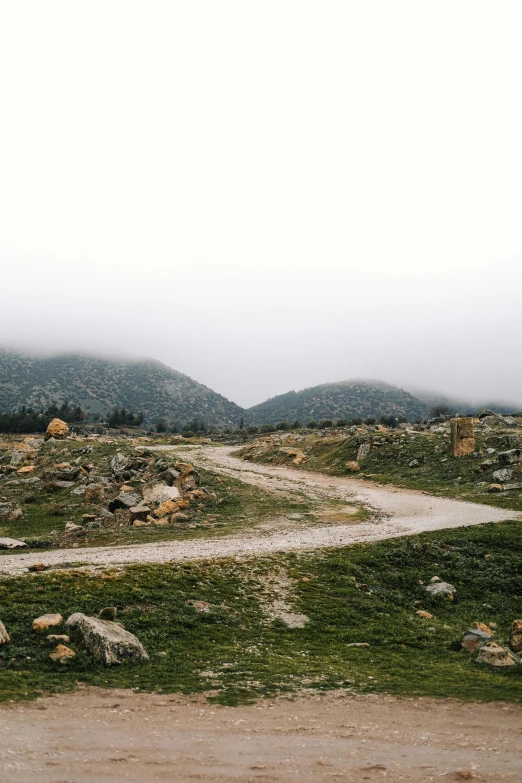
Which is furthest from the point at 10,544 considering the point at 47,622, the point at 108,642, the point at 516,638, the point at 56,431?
the point at 56,431

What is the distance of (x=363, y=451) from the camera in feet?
174

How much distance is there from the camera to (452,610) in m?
17.8

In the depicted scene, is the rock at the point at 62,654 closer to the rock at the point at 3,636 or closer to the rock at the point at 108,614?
the rock at the point at 3,636

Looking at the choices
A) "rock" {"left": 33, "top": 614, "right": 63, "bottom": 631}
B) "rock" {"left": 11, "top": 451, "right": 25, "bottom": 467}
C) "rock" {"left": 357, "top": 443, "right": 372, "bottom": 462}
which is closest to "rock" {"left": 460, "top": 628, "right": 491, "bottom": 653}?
"rock" {"left": 33, "top": 614, "right": 63, "bottom": 631}

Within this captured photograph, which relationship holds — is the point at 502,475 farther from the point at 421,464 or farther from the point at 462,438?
the point at 421,464

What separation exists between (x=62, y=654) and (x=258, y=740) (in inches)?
229

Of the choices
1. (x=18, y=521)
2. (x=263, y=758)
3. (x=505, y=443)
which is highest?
(x=505, y=443)

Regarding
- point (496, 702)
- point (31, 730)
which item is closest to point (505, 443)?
point (496, 702)

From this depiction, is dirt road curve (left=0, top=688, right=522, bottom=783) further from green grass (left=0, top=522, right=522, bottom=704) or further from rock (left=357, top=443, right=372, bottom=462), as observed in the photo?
rock (left=357, top=443, right=372, bottom=462)

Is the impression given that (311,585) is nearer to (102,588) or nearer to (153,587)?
(153,587)

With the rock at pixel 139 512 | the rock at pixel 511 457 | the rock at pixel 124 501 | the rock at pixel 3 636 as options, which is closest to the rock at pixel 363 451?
the rock at pixel 511 457

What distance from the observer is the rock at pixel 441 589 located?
18.7 m

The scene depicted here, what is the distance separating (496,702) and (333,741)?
408cm

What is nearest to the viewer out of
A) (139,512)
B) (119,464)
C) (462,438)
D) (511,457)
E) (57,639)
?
(57,639)
